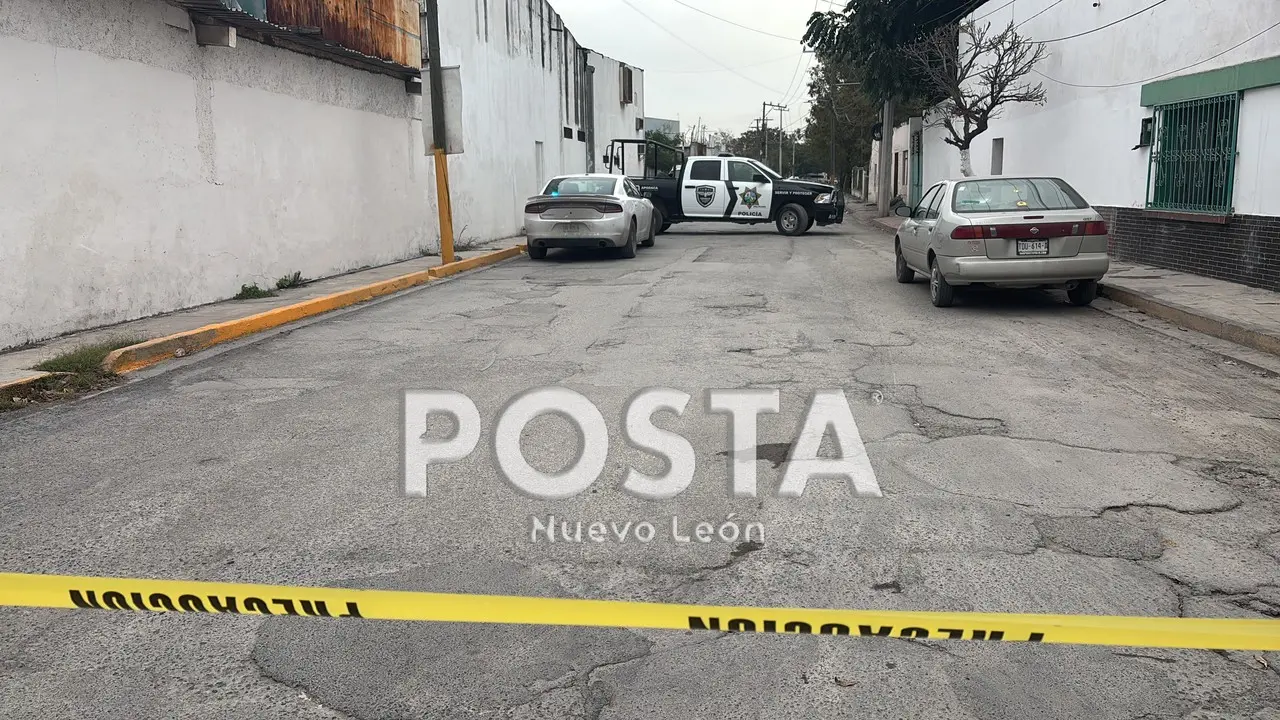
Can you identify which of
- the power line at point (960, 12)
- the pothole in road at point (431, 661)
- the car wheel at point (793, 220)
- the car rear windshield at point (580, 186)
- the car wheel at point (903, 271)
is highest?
the power line at point (960, 12)

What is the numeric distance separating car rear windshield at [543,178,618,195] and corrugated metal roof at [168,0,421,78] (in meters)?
2.96

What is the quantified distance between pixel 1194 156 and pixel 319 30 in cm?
1082

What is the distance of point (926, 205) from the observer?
39.5 ft

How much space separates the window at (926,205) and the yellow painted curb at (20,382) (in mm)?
8859

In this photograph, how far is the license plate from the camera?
1010 cm

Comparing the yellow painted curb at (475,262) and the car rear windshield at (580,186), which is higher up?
the car rear windshield at (580,186)

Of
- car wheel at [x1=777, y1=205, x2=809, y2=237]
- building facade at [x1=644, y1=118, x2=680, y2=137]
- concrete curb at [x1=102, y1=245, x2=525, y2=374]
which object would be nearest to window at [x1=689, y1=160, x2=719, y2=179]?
car wheel at [x1=777, y1=205, x2=809, y2=237]

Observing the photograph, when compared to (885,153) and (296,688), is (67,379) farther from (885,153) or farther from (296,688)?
(885,153)

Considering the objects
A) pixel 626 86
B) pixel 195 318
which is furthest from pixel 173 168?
pixel 626 86

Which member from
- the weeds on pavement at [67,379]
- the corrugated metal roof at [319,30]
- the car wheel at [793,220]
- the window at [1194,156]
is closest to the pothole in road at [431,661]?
the weeds on pavement at [67,379]

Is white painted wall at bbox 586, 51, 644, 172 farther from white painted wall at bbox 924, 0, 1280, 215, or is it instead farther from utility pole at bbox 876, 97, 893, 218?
white painted wall at bbox 924, 0, 1280, 215

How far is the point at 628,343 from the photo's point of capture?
8797 millimetres

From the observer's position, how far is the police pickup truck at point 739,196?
77.3 feet

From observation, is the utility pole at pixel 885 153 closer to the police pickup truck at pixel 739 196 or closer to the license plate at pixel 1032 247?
the police pickup truck at pixel 739 196
